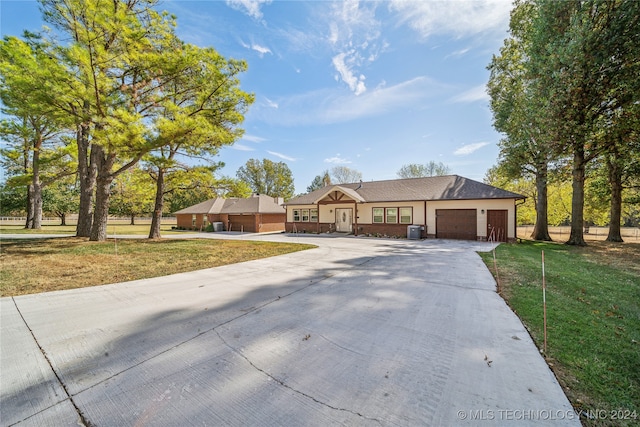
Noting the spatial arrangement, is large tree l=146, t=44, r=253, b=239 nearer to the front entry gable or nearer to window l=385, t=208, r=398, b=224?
the front entry gable

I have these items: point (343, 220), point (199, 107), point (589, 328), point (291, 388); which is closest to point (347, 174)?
point (343, 220)

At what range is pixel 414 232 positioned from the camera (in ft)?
56.4

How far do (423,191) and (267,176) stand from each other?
34.0 m

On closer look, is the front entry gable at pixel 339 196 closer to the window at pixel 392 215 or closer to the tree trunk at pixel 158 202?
the window at pixel 392 215

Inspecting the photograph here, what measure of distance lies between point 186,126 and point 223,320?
29.6 feet

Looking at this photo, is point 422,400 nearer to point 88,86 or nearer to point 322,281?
point 322,281

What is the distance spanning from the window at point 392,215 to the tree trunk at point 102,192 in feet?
56.4

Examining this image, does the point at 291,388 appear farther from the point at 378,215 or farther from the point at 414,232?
the point at 378,215

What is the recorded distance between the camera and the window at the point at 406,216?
18.5 m

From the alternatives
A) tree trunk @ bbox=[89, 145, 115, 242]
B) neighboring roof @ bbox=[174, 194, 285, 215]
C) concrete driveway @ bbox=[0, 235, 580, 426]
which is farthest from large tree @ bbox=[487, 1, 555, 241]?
neighboring roof @ bbox=[174, 194, 285, 215]

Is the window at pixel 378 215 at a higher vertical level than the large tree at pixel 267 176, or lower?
lower

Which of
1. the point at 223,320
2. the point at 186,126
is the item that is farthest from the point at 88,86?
the point at 223,320

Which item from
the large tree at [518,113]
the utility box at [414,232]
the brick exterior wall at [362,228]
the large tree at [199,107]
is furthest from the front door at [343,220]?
the large tree at [518,113]

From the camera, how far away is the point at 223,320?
154 inches
